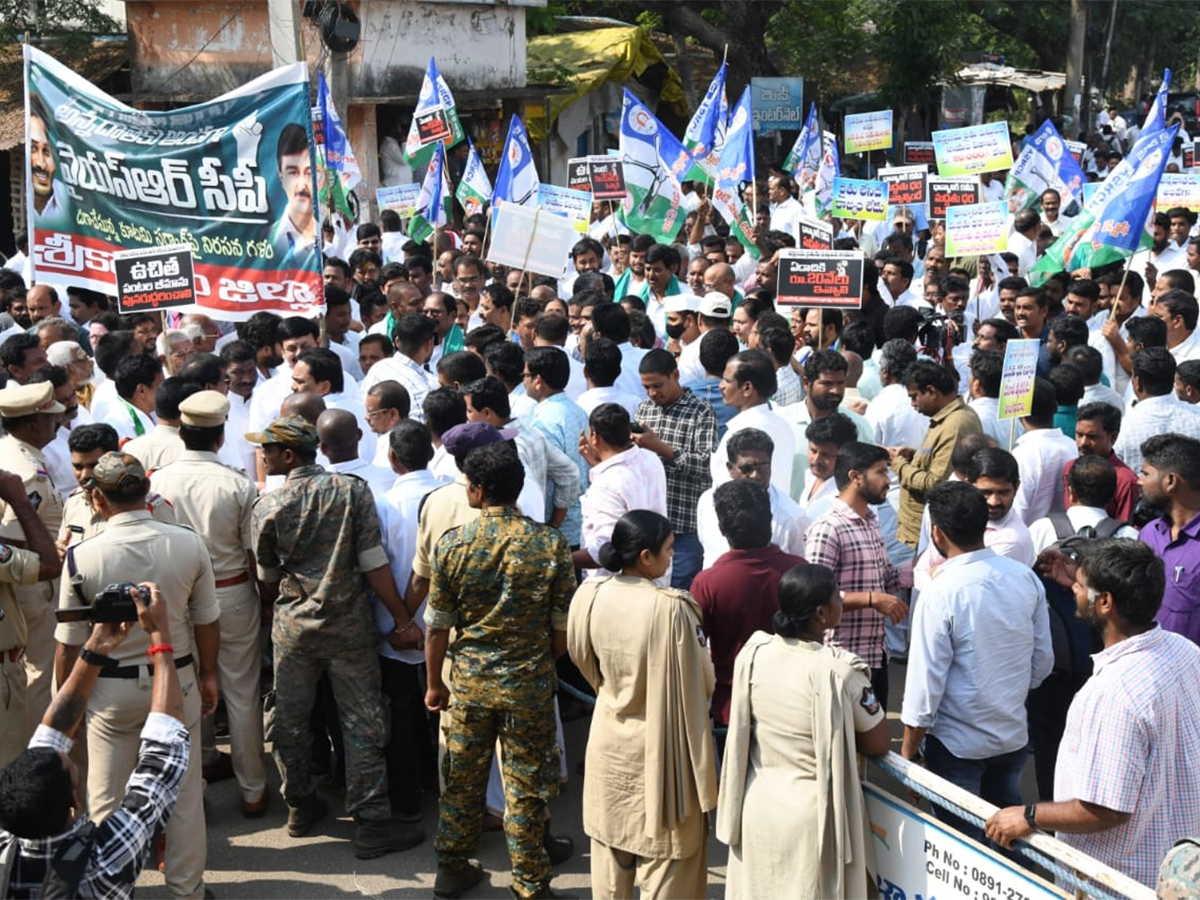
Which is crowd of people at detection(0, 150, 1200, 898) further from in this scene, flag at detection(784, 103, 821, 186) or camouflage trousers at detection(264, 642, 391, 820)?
flag at detection(784, 103, 821, 186)

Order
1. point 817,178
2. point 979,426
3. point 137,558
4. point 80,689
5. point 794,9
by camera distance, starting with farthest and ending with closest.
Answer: point 794,9 → point 817,178 → point 979,426 → point 137,558 → point 80,689

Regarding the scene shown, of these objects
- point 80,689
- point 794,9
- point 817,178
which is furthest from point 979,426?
point 794,9

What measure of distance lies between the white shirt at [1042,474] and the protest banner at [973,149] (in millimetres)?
7927

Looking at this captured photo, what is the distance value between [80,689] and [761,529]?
243cm

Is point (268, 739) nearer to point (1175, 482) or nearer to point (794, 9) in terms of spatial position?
point (1175, 482)

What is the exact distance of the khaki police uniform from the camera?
541 cm

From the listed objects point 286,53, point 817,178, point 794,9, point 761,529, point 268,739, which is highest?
point 794,9

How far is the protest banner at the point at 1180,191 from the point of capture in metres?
13.1

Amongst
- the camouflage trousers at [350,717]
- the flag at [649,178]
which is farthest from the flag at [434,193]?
the camouflage trousers at [350,717]

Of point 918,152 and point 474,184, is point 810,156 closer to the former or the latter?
point 474,184

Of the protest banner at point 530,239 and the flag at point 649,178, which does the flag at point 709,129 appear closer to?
the flag at point 649,178

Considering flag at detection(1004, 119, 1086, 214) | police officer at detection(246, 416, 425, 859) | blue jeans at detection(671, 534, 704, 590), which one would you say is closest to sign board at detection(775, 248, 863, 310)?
blue jeans at detection(671, 534, 704, 590)

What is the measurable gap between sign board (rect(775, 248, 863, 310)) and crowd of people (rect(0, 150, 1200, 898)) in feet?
3.08

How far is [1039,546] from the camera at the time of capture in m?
5.97
